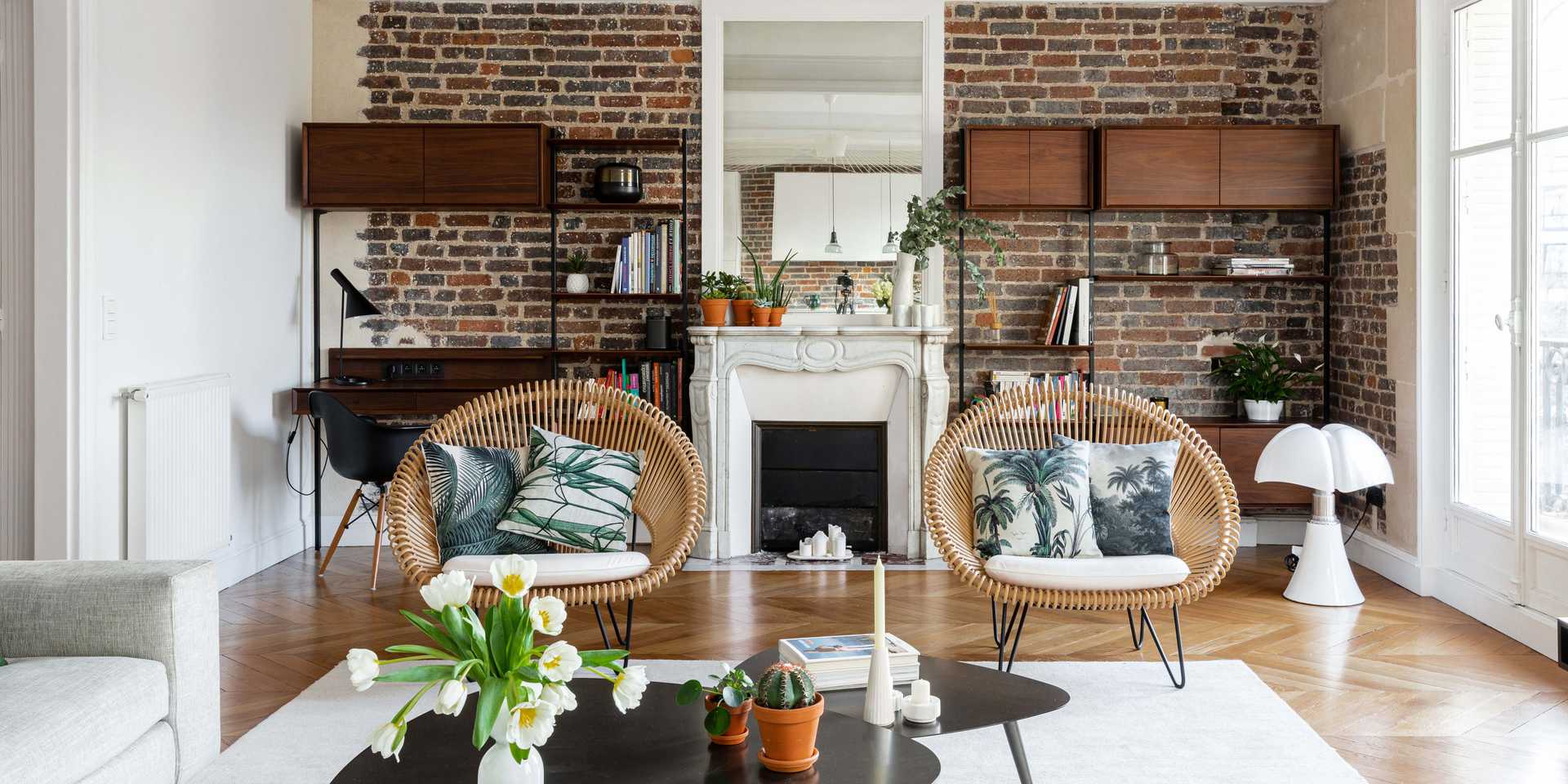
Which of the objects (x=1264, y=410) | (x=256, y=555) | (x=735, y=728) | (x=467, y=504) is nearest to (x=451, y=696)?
(x=735, y=728)

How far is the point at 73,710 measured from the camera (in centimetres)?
224

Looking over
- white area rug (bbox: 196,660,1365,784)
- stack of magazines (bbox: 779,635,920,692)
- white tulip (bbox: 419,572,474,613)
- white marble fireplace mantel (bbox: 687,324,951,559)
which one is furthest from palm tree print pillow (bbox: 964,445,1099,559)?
white tulip (bbox: 419,572,474,613)

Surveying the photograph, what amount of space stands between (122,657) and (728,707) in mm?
1363

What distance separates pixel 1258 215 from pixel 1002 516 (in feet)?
10.5

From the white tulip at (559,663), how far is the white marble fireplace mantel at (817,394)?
392 cm

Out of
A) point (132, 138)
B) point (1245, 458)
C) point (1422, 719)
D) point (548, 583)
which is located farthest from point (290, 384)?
point (1422, 719)

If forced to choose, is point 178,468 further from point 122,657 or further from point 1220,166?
point 1220,166

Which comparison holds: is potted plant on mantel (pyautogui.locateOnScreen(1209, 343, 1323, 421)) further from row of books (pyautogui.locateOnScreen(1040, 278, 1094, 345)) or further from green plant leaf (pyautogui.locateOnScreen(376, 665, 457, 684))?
green plant leaf (pyautogui.locateOnScreen(376, 665, 457, 684))

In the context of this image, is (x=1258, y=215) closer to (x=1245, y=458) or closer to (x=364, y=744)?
(x=1245, y=458)

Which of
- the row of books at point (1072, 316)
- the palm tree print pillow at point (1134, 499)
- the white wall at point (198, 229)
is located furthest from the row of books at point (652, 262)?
the palm tree print pillow at point (1134, 499)

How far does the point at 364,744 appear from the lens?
10.5ft

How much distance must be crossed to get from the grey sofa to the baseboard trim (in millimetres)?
2300

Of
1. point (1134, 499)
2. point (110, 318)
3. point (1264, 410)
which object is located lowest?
point (1134, 499)

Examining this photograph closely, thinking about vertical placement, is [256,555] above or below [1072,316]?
below
